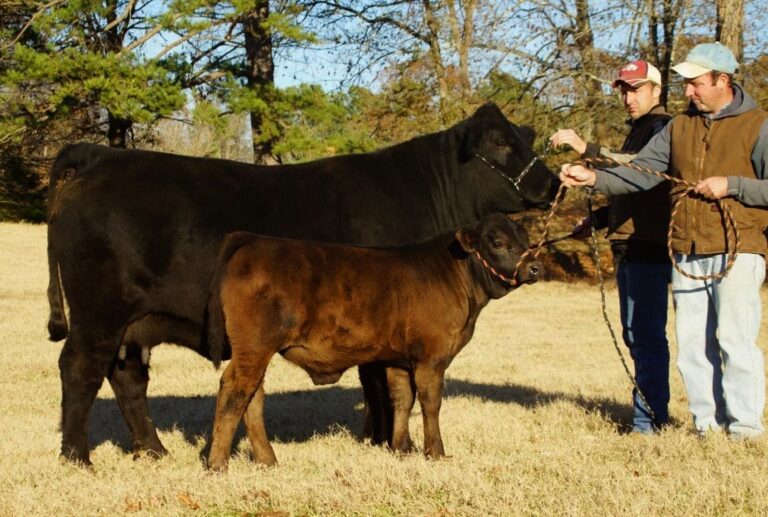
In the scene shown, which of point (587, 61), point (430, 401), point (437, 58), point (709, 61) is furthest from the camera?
point (437, 58)

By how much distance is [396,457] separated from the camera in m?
5.89

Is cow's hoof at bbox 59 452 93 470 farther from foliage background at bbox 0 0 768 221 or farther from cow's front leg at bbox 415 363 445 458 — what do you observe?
foliage background at bbox 0 0 768 221

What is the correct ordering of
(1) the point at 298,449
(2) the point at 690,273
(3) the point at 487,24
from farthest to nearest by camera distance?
(3) the point at 487,24, (1) the point at 298,449, (2) the point at 690,273

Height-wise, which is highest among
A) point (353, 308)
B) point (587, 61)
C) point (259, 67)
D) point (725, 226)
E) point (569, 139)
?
point (259, 67)

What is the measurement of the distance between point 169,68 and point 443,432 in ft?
57.1

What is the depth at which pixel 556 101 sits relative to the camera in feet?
65.0

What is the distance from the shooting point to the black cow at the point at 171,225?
20.7 feet

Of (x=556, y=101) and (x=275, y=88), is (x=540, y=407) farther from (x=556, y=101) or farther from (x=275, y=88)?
(x=275, y=88)

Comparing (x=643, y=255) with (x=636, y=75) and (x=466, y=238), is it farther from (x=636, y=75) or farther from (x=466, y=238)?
(x=466, y=238)

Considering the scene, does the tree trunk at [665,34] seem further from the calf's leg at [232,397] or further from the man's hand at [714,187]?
the calf's leg at [232,397]

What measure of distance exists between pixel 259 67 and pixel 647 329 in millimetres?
17342

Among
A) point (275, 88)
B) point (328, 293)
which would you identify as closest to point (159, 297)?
point (328, 293)

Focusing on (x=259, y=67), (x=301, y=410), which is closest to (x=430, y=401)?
(x=301, y=410)

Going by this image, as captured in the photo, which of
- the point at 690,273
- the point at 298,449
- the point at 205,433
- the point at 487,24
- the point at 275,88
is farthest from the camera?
the point at 275,88
